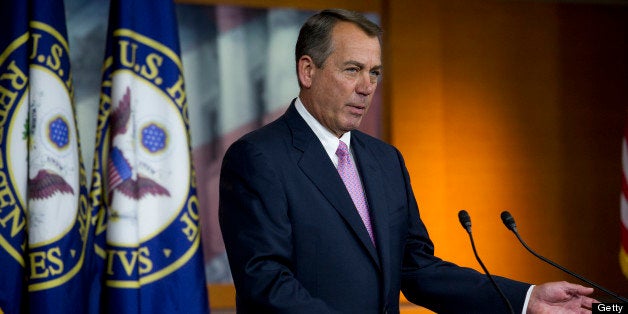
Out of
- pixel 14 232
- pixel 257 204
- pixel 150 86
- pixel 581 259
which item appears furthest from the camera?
pixel 581 259

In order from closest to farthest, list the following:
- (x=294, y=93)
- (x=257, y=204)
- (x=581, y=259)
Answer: (x=257, y=204), (x=294, y=93), (x=581, y=259)

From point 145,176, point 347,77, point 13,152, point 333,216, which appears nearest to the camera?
point 333,216

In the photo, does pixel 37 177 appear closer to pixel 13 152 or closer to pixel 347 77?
pixel 13 152

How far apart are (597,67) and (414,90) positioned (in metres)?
1.41

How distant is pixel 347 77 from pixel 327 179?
28cm

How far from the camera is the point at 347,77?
1973 mm

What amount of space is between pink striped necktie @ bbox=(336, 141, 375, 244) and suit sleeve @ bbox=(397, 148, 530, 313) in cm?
20

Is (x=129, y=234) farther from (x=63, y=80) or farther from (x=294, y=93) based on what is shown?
(x=294, y=93)

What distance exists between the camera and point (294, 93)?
15.7ft

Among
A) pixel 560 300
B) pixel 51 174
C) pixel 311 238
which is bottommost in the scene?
pixel 560 300

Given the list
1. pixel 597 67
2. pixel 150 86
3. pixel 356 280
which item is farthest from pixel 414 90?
pixel 356 280

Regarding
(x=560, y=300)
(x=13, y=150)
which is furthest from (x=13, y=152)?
(x=560, y=300)

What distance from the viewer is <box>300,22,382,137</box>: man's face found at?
1964 mm

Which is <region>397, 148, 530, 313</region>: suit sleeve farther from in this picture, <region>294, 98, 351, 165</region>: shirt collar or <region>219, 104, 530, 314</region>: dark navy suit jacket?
<region>294, 98, 351, 165</region>: shirt collar
